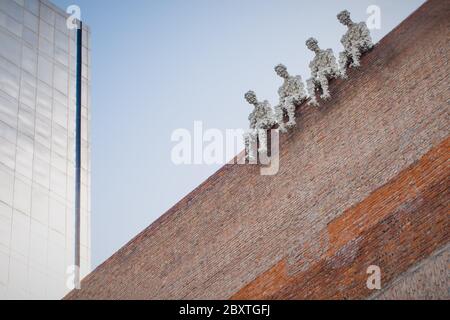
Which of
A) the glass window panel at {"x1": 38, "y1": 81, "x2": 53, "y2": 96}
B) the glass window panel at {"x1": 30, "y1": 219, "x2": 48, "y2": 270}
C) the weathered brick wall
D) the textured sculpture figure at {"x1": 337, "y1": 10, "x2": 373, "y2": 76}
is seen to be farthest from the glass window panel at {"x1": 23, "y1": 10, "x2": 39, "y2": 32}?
the textured sculpture figure at {"x1": 337, "y1": 10, "x2": 373, "y2": 76}

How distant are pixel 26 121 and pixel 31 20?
15.4 ft

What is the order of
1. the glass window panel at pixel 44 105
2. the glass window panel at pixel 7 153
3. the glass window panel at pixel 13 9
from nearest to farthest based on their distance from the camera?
the glass window panel at pixel 7 153
the glass window panel at pixel 44 105
the glass window panel at pixel 13 9

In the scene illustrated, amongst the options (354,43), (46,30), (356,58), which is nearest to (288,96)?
(356,58)

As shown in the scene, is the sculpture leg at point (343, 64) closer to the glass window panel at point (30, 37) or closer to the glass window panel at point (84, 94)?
the glass window panel at point (30, 37)

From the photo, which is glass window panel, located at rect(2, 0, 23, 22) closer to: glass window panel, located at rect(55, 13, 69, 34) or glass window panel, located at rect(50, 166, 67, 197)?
glass window panel, located at rect(55, 13, 69, 34)

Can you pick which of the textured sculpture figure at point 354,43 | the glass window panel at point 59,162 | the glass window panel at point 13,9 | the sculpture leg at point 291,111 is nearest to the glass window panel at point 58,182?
the glass window panel at point 59,162

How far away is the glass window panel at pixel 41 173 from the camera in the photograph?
32344mm

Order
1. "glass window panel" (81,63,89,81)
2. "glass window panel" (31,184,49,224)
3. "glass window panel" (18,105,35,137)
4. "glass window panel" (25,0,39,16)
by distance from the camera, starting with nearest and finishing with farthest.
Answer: "glass window panel" (31,184,49,224) → "glass window panel" (18,105,35,137) → "glass window panel" (25,0,39,16) → "glass window panel" (81,63,89,81)

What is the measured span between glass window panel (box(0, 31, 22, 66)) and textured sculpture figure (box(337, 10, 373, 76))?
59.5 feet

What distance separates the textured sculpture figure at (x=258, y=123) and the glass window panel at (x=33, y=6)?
740 inches

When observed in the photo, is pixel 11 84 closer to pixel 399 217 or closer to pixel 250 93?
pixel 250 93

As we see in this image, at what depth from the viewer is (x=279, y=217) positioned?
1698 centimetres

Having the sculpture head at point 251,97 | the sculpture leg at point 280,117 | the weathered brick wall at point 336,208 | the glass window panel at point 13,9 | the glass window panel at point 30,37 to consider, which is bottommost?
Result: the weathered brick wall at point 336,208

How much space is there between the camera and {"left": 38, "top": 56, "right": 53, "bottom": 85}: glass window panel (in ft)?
114
